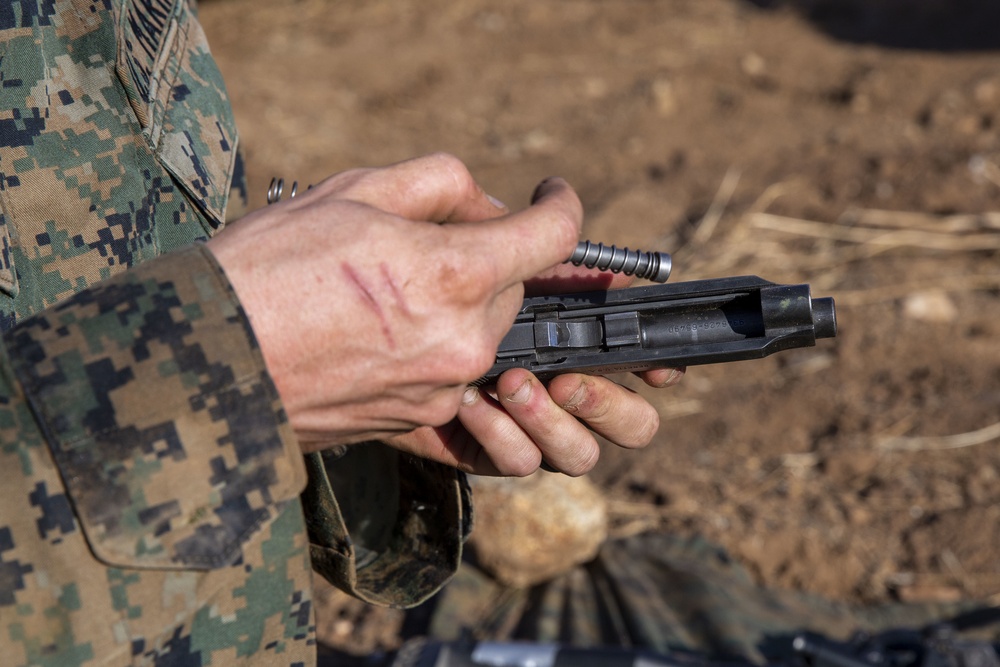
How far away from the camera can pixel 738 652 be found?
2629 millimetres

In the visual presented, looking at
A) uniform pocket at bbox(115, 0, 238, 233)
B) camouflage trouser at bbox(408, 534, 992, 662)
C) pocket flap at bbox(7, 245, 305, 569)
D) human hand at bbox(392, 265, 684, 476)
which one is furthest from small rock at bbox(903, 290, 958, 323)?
pocket flap at bbox(7, 245, 305, 569)

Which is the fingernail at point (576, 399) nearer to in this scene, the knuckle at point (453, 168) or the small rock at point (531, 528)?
the knuckle at point (453, 168)

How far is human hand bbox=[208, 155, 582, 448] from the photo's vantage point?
998 millimetres

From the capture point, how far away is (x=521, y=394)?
1.36 meters

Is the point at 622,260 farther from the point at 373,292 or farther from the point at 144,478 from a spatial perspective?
the point at 144,478

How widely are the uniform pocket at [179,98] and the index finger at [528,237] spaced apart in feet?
1.89

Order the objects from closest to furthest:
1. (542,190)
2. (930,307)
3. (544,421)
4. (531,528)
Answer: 1. (542,190)
2. (544,421)
3. (531,528)
4. (930,307)

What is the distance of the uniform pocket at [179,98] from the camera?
1417mm

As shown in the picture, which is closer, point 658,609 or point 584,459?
point 584,459

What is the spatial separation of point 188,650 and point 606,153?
215 inches

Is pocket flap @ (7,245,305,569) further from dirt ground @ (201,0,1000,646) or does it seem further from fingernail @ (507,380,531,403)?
dirt ground @ (201,0,1000,646)

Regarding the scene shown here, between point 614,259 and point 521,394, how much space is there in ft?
0.76

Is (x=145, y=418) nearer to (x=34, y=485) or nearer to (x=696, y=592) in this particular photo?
(x=34, y=485)

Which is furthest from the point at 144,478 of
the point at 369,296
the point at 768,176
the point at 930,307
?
the point at 768,176
